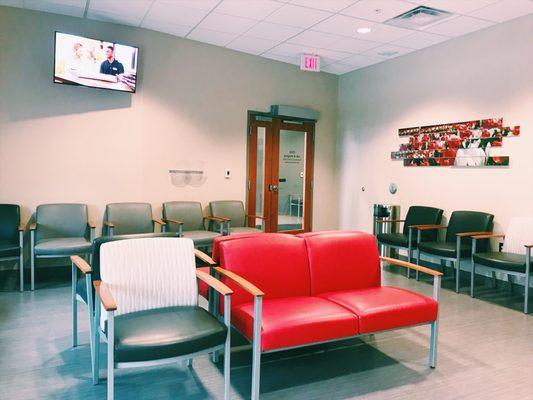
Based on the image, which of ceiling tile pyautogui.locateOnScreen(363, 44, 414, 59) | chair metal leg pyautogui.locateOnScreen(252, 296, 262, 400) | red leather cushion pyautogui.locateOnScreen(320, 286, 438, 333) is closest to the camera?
chair metal leg pyautogui.locateOnScreen(252, 296, 262, 400)

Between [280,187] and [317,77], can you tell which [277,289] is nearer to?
[280,187]

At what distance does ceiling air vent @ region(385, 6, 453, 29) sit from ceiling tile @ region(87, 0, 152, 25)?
276 cm

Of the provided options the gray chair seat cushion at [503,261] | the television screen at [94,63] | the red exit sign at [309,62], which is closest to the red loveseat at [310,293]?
the gray chair seat cushion at [503,261]

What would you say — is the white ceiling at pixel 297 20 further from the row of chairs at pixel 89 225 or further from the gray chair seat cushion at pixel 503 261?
the gray chair seat cushion at pixel 503 261

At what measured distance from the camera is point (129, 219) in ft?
18.2

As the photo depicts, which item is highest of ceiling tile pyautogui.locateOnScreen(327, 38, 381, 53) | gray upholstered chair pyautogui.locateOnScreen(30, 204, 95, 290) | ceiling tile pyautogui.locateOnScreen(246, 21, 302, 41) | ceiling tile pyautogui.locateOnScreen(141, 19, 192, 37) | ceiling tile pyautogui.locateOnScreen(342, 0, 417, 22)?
ceiling tile pyautogui.locateOnScreen(141, 19, 192, 37)

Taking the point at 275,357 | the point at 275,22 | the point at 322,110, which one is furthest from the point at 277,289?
the point at 322,110

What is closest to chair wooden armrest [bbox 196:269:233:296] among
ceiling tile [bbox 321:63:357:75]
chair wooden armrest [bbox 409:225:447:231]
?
chair wooden armrest [bbox 409:225:447:231]

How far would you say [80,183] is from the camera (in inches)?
216

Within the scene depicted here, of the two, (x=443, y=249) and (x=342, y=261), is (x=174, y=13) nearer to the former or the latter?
(x=342, y=261)

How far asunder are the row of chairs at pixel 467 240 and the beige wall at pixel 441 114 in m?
0.19

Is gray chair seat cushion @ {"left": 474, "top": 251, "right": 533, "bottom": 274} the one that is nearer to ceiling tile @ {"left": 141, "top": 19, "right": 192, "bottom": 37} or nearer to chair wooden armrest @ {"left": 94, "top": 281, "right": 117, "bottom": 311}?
chair wooden armrest @ {"left": 94, "top": 281, "right": 117, "bottom": 311}

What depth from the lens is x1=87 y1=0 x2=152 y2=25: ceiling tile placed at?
15.9ft

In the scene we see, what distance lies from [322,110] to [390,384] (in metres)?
5.51
